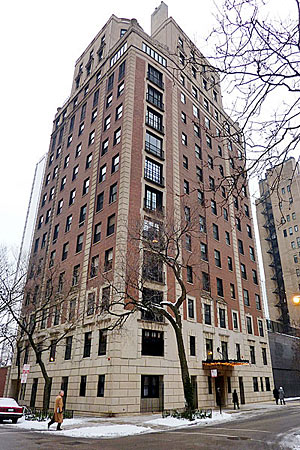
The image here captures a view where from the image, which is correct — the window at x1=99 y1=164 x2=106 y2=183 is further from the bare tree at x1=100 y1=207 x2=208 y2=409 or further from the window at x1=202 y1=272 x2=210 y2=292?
the window at x1=202 y1=272 x2=210 y2=292

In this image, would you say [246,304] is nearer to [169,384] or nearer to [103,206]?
[169,384]

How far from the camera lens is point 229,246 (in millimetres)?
39281

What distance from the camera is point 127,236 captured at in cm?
2700

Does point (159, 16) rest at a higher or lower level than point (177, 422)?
higher

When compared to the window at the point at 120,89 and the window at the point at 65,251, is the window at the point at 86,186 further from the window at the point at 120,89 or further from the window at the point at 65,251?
the window at the point at 120,89

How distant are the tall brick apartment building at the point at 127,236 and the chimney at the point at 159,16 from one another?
0.56 meters

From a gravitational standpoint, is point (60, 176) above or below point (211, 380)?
above

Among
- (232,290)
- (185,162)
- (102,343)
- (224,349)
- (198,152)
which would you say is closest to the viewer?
(102,343)

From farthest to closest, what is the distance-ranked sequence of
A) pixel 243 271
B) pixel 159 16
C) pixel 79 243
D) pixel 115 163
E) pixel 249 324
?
pixel 159 16, pixel 243 271, pixel 249 324, pixel 79 243, pixel 115 163

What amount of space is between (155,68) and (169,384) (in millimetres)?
31361

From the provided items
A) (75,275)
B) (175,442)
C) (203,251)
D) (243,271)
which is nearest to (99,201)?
(75,275)

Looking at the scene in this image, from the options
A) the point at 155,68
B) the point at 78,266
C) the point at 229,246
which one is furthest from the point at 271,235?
the point at 78,266

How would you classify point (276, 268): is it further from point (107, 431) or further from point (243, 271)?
point (107, 431)

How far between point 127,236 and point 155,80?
63.8 ft
